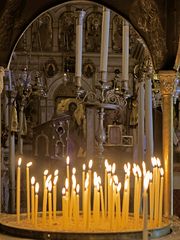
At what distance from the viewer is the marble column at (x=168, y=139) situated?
196 inches

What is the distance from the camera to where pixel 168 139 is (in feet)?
16.5

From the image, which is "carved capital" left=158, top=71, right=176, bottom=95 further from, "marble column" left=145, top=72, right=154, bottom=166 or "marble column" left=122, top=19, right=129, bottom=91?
"marble column" left=145, top=72, right=154, bottom=166

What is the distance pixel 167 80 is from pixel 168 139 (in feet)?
1.64

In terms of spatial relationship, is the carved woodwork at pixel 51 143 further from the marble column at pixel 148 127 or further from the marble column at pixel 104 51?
the marble column at pixel 104 51

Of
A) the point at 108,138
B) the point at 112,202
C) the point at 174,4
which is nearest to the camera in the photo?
the point at 112,202

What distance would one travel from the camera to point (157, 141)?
56.5 ft

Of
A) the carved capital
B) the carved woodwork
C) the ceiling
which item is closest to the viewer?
the ceiling

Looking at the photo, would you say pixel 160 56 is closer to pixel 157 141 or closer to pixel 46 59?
pixel 157 141

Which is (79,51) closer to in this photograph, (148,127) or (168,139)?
(148,127)

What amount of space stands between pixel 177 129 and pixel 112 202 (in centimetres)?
1386

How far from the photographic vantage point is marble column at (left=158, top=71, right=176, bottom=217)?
4.98m

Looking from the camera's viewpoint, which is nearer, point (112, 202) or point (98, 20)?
point (112, 202)

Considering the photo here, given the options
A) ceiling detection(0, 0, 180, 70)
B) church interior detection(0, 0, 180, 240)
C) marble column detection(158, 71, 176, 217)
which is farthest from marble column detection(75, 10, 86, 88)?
marble column detection(158, 71, 176, 217)

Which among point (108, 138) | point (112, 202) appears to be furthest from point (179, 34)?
point (108, 138)
